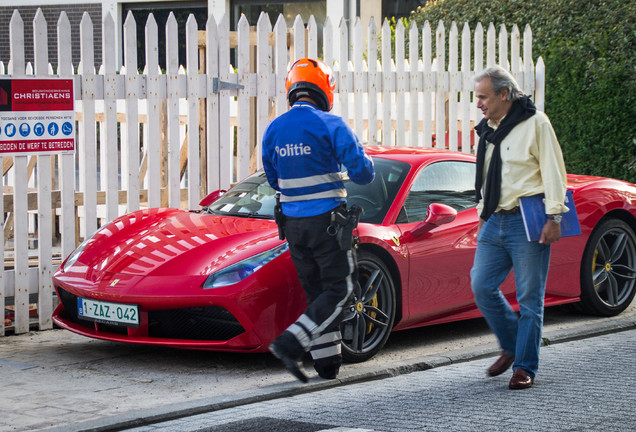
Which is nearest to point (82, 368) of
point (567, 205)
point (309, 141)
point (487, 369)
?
point (309, 141)

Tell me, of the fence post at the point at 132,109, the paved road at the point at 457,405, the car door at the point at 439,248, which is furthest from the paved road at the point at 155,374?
the fence post at the point at 132,109

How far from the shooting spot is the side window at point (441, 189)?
680 cm

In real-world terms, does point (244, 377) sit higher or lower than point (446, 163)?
lower

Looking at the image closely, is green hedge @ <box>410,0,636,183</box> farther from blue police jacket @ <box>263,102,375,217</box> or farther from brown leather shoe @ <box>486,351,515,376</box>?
blue police jacket @ <box>263,102,375,217</box>

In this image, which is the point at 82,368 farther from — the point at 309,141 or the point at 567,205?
the point at 567,205

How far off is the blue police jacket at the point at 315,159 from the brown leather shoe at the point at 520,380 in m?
1.32

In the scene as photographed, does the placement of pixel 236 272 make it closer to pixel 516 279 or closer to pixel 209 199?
pixel 209 199

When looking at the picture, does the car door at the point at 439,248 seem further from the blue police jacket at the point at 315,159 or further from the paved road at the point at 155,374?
the blue police jacket at the point at 315,159

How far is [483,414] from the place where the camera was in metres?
5.00

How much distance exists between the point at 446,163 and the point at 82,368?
111 inches

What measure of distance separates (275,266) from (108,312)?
1.05 metres

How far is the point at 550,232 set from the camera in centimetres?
544

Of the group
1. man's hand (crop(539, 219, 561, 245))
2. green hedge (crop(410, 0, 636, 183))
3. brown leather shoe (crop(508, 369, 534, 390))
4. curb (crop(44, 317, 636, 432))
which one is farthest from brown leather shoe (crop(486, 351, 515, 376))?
green hedge (crop(410, 0, 636, 183))

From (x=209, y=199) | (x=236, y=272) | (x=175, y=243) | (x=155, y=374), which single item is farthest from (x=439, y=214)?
(x=155, y=374)
